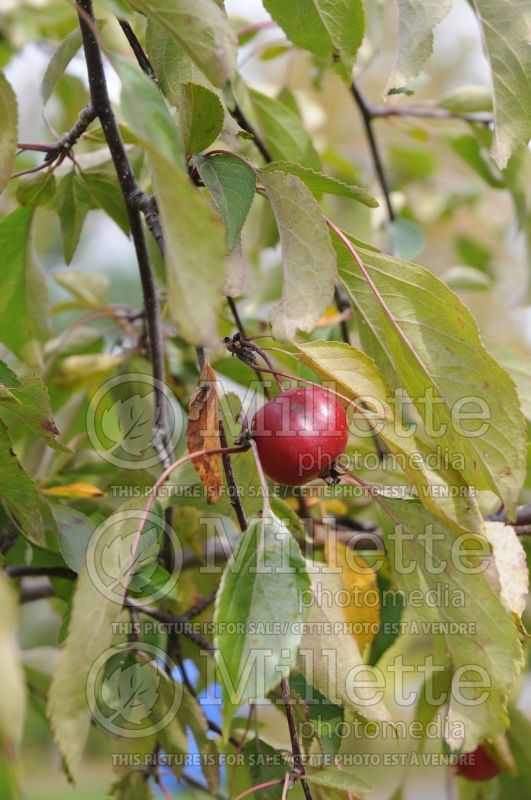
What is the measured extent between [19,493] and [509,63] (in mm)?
463

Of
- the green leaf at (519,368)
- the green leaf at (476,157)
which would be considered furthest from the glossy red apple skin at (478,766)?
the green leaf at (476,157)

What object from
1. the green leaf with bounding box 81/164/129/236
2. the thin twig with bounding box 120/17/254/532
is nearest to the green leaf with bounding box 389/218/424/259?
the green leaf with bounding box 81/164/129/236

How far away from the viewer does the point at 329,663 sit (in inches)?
23.1

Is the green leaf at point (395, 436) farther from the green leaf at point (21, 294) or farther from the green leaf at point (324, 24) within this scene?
the green leaf at point (21, 294)

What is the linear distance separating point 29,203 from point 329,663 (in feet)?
1.47

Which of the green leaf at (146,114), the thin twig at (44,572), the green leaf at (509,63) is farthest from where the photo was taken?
the thin twig at (44,572)

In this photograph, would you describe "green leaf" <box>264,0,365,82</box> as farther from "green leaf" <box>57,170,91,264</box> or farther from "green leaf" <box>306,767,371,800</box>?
"green leaf" <box>306,767,371,800</box>

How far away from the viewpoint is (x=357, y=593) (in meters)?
0.69

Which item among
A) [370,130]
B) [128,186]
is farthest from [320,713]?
[370,130]

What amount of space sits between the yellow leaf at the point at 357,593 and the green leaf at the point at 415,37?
0.38 m

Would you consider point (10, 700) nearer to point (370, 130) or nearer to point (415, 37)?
point (415, 37)

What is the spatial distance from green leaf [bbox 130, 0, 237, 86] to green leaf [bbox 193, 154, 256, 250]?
0.10 meters

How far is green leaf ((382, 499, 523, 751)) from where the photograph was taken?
0.53 m

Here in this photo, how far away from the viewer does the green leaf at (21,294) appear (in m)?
0.78
